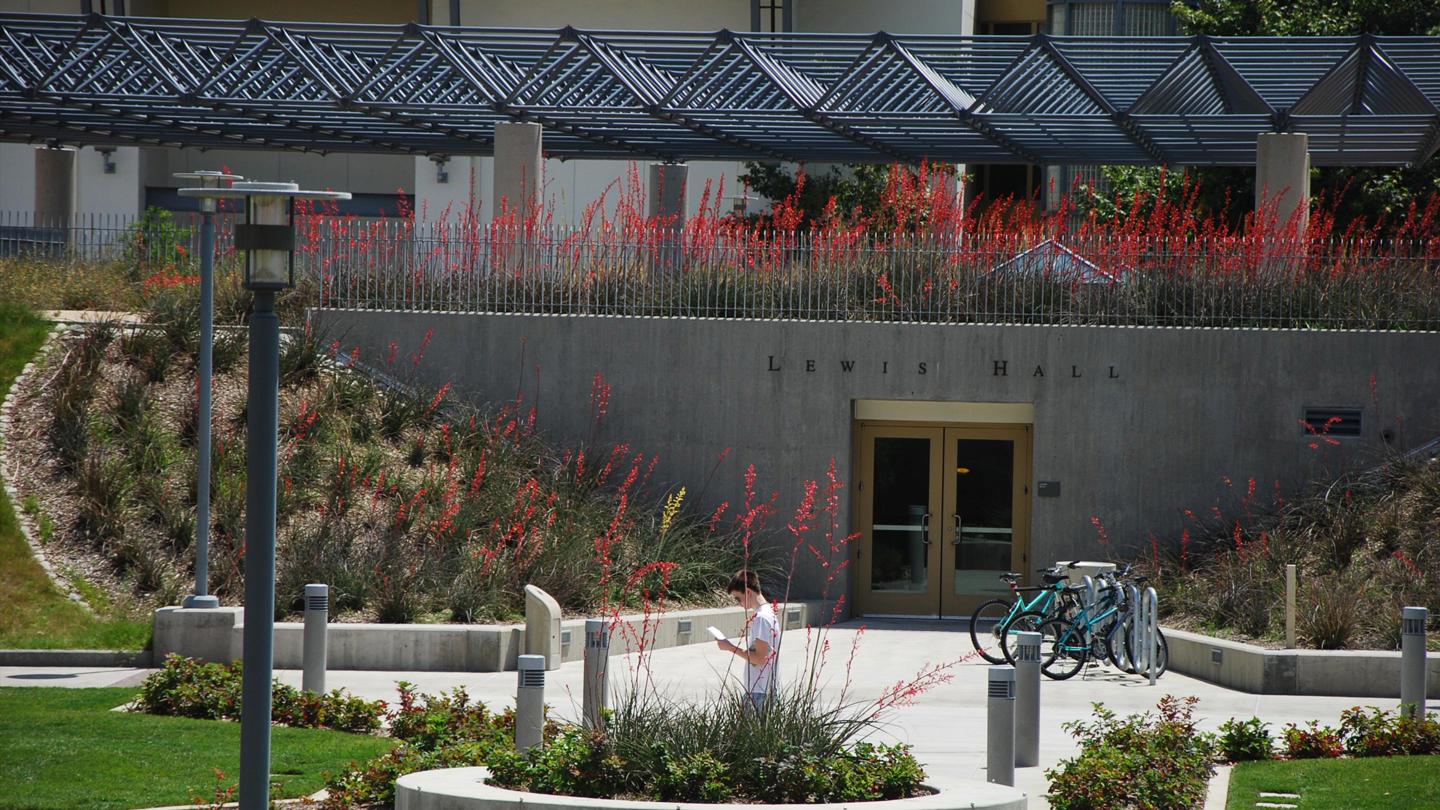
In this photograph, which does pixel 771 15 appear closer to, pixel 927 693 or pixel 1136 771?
pixel 927 693

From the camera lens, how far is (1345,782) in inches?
380

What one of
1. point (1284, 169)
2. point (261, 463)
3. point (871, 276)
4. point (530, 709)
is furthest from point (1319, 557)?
point (261, 463)

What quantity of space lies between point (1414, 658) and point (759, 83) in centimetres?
1246

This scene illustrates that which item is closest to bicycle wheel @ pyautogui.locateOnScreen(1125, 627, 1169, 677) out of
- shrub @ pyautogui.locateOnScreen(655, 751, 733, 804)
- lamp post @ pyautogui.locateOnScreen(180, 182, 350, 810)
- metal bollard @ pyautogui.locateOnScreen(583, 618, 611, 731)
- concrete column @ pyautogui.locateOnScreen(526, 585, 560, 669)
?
concrete column @ pyautogui.locateOnScreen(526, 585, 560, 669)

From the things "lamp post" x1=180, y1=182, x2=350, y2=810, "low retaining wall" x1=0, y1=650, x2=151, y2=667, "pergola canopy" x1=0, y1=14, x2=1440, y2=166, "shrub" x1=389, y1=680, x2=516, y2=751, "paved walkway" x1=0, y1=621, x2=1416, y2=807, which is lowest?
"paved walkway" x1=0, y1=621, x2=1416, y2=807

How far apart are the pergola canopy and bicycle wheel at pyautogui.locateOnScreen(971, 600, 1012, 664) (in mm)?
6772

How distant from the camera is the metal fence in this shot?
18844mm

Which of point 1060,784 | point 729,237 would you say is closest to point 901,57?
point 729,237

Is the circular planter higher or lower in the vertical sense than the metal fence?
lower

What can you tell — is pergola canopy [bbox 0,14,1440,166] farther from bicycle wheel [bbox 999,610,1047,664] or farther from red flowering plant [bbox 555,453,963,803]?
red flowering plant [bbox 555,453,963,803]

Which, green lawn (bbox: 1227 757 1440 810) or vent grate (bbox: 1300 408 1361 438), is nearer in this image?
green lawn (bbox: 1227 757 1440 810)

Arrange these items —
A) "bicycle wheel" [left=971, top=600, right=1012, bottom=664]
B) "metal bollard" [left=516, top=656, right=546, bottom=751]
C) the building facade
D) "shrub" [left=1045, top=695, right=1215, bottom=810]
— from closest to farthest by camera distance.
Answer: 1. "metal bollard" [left=516, top=656, right=546, bottom=751]
2. "shrub" [left=1045, top=695, right=1215, bottom=810]
3. "bicycle wheel" [left=971, top=600, right=1012, bottom=664]
4. the building facade

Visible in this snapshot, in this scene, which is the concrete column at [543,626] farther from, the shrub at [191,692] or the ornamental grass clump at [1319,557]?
the ornamental grass clump at [1319,557]

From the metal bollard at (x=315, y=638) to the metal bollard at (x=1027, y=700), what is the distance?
517 centimetres
